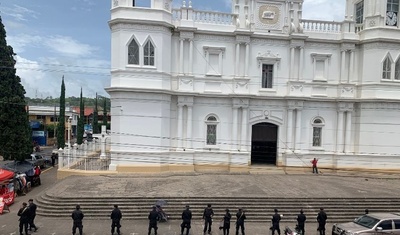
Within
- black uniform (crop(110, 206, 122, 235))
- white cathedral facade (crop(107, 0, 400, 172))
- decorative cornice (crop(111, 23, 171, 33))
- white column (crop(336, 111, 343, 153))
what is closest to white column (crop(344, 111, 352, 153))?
white cathedral facade (crop(107, 0, 400, 172))

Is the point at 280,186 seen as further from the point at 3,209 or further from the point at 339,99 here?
the point at 3,209

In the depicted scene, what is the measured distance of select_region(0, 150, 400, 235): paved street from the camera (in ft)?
46.8

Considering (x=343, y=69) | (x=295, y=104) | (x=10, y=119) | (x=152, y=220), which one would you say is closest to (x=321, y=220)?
(x=152, y=220)

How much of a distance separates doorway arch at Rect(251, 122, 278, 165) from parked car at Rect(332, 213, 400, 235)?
40.0 ft

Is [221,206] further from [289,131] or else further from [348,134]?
[348,134]

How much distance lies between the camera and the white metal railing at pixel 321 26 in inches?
989

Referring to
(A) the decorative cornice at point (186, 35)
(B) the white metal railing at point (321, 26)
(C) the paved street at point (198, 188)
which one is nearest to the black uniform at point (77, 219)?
(C) the paved street at point (198, 188)

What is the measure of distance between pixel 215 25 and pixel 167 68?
15.5 ft

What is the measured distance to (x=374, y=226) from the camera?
493 inches

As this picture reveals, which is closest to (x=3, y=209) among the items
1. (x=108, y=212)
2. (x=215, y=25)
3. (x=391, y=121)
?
(x=108, y=212)

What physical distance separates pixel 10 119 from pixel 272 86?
19.1 meters

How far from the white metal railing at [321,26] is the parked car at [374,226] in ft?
52.2

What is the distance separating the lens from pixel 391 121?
2456 cm

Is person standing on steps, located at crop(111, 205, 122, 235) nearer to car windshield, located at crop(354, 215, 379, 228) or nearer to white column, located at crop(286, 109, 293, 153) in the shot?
car windshield, located at crop(354, 215, 379, 228)
